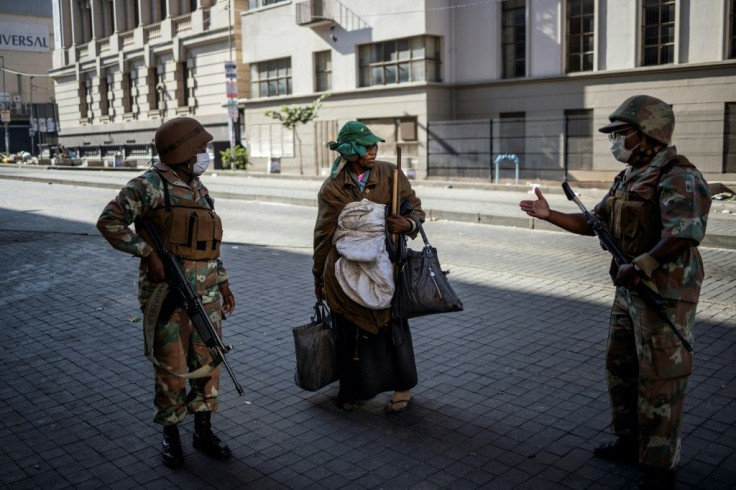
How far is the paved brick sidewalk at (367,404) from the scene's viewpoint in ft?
13.3

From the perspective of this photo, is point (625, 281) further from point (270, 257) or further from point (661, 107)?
point (270, 257)

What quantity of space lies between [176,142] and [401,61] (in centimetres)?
2541

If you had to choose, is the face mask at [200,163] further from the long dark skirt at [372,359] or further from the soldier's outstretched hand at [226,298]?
the long dark skirt at [372,359]

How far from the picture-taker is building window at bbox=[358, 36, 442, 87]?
90.8ft

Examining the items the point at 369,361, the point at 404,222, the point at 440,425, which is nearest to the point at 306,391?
the point at 369,361

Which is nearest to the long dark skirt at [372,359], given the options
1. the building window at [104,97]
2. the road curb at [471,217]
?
the road curb at [471,217]

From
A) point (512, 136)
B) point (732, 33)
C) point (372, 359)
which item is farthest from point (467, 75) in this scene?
point (372, 359)

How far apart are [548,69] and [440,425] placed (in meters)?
22.9

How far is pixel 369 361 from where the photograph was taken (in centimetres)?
479

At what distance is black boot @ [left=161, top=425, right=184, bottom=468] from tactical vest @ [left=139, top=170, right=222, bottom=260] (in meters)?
0.98

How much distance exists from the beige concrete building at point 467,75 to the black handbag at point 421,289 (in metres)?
19.0

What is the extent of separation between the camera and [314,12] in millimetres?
30672

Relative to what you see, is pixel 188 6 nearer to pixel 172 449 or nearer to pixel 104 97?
pixel 104 97

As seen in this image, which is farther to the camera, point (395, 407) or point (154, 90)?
point (154, 90)
